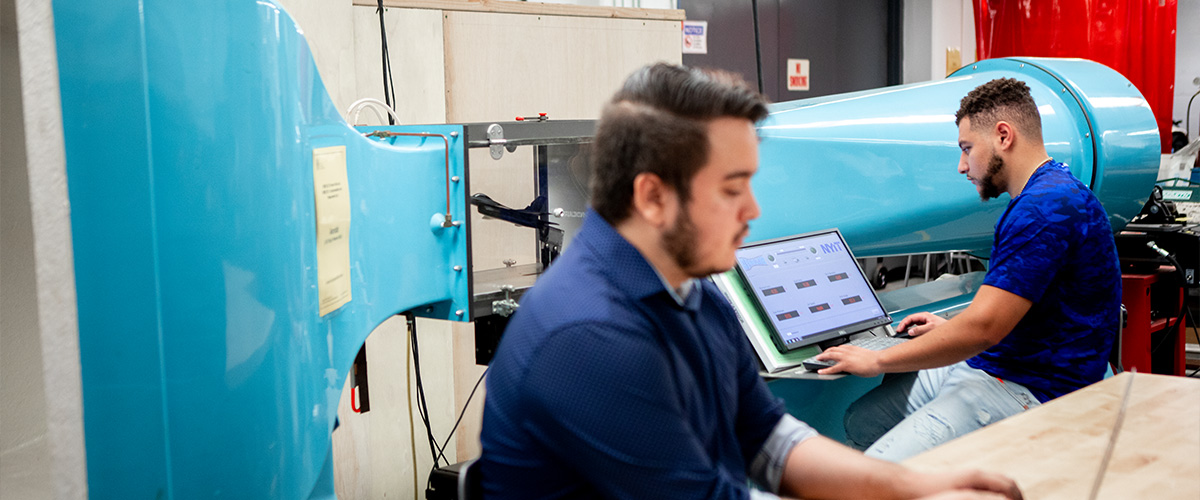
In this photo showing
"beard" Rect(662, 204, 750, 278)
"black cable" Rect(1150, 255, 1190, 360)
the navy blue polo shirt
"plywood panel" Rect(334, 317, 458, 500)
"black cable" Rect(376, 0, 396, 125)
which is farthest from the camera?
"black cable" Rect(1150, 255, 1190, 360)

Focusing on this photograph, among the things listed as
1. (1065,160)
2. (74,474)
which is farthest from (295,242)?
(1065,160)

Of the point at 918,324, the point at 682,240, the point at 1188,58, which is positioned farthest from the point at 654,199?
the point at 1188,58

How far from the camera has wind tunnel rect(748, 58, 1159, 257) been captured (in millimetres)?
2510

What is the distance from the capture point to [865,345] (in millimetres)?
2262

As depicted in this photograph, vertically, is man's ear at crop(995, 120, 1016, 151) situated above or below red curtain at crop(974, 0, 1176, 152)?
below

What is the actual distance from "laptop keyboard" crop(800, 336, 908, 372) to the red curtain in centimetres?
246

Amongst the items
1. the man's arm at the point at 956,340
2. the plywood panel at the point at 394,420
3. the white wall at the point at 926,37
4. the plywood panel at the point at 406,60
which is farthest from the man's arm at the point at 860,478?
the white wall at the point at 926,37

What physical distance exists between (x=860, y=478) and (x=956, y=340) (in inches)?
38.9

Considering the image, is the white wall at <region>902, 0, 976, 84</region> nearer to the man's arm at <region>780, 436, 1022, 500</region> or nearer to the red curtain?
the red curtain

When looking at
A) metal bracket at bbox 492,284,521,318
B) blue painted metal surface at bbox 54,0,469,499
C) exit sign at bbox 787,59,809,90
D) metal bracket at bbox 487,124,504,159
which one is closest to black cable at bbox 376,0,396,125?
metal bracket at bbox 487,124,504,159

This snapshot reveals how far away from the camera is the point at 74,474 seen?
119cm

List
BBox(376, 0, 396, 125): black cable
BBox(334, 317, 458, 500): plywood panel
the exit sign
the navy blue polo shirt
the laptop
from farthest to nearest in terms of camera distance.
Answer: the exit sign → BBox(334, 317, 458, 500): plywood panel → BBox(376, 0, 396, 125): black cable → the laptop → the navy blue polo shirt

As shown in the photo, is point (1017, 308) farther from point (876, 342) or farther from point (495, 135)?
point (495, 135)

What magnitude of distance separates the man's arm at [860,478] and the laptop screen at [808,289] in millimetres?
899
